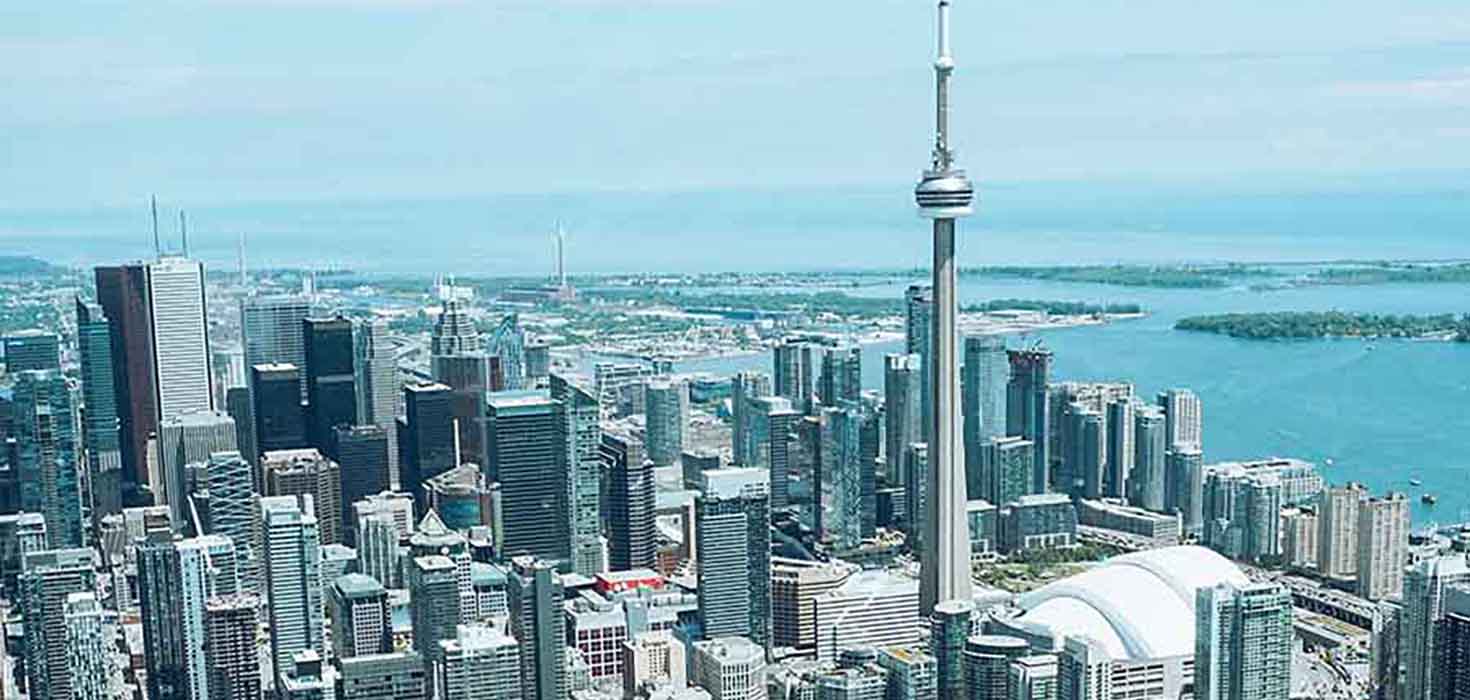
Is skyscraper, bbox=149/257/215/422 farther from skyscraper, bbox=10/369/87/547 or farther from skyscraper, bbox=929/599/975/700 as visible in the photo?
skyscraper, bbox=929/599/975/700

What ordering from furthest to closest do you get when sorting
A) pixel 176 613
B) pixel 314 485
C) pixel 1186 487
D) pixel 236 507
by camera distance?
pixel 1186 487, pixel 314 485, pixel 236 507, pixel 176 613

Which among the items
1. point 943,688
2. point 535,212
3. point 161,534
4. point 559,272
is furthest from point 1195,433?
point 535,212

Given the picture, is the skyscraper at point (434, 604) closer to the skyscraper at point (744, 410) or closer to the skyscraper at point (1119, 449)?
the skyscraper at point (744, 410)

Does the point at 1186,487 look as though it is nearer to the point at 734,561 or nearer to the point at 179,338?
the point at 734,561

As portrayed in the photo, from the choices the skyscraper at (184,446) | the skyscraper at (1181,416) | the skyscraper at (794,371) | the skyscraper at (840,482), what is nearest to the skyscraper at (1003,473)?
the skyscraper at (840,482)

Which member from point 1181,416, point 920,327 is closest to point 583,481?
point 920,327

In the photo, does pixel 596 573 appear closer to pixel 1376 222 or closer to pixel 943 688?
pixel 943 688

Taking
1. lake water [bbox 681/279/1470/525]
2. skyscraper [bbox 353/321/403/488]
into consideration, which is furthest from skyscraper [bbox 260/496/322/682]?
lake water [bbox 681/279/1470/525]
